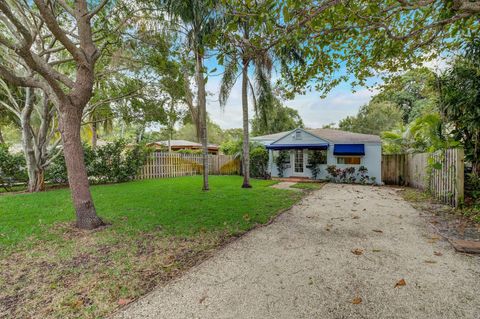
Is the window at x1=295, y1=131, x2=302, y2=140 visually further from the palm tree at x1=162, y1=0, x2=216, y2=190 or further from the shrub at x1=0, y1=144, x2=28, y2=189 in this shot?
the shrub at x1=0, y1=144, x2=28, y2=189

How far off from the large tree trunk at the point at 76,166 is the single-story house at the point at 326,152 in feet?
36.9

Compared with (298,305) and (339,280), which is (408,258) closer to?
(339,280)

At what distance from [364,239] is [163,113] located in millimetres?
8712

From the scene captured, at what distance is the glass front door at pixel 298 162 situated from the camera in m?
14.6

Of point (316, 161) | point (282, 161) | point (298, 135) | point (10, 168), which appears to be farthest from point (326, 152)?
point (10, 168)

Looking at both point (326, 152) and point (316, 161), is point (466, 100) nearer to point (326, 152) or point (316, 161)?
point (326, 152)

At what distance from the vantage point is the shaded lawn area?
2416 millimetres

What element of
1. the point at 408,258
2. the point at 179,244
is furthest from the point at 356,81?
the point at 179,244

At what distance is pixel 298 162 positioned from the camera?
14.7m

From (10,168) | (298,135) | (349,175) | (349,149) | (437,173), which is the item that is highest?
(298,135)

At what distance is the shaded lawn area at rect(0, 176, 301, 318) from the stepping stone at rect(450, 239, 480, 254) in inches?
128

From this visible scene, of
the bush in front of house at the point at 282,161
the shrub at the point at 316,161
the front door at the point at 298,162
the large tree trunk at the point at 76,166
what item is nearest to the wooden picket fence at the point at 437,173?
the shrub at the point at 316,161

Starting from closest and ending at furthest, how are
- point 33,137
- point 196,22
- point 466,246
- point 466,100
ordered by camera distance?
point 466,246
point 466,100
point 196,22
point 33,137

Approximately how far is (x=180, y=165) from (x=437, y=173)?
13.6 m
